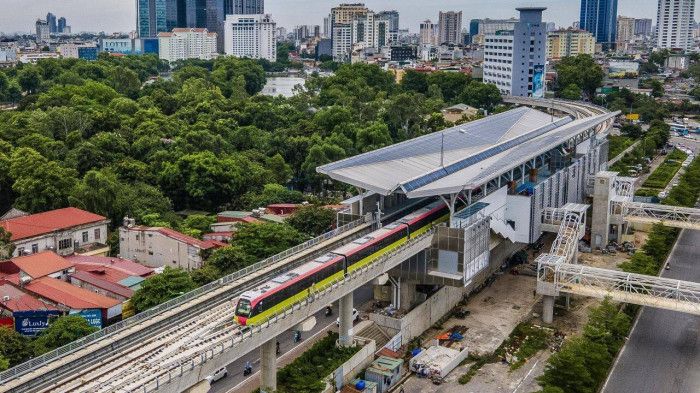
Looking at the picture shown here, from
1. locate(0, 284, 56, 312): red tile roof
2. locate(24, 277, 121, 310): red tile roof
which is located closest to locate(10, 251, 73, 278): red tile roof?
locate(24, 277, 121, 310): red tile roof

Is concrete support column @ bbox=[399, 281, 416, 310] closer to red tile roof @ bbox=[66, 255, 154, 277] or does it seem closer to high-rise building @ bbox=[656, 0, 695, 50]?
red tile roof @ bbox=[66, 255, 154, 277]

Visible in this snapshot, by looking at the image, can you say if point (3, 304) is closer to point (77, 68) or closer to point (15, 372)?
point (15, 372)

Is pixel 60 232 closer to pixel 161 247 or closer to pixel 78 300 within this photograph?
pixel 161 247

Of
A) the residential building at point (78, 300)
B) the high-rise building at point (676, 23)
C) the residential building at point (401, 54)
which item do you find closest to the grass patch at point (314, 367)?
the residential building at point (78, 300)

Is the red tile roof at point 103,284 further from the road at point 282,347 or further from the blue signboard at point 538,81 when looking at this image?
the blue signboard at point 538,81

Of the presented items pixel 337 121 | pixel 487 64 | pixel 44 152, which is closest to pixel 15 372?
pixel 44 152

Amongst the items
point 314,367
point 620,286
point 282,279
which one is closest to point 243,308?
point 282,279
